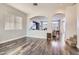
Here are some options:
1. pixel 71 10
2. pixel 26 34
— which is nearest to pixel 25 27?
pixel 26 34

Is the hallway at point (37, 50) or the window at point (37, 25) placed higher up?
the window at point (37, 25)

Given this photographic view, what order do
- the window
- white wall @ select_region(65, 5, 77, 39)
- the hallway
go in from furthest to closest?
the window < white wall @ select_region(65, 5, 77, 39) < the hallway

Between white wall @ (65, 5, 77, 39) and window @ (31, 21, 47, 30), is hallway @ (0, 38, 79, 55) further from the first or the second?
window @ (31, 21, 47, 30)

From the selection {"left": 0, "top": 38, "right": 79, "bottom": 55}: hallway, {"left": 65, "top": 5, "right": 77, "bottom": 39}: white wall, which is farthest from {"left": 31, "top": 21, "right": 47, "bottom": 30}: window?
{"left": 0, "top": 38, "right": 79, "bottom": 55}: hallway

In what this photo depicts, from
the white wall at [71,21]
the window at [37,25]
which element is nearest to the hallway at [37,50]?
the white wall at [71,21]

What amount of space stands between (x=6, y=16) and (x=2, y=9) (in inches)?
25.8

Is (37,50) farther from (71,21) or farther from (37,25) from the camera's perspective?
(37,25)

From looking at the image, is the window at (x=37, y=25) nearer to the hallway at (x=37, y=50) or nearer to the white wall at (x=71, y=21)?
the white wall at (x=71, y=21)

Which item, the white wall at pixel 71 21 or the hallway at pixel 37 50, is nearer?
the hallway at pixel 37 50

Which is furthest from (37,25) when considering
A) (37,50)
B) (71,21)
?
(37,50)

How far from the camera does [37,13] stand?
423 inches

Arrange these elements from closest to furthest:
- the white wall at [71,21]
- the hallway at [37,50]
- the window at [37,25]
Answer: the hallway at [37,50] → the white wall at [71,21] → the window at [37,25]

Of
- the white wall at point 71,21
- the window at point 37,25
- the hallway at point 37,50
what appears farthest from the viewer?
the window at point 37,25

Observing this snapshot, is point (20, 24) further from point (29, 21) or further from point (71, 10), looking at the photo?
point (71, 10)
